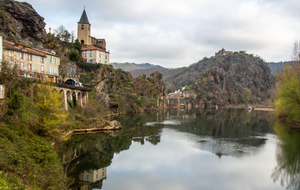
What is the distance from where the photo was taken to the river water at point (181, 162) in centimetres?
2080

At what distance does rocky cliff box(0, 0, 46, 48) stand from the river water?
30.3 meters

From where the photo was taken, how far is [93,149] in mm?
30422

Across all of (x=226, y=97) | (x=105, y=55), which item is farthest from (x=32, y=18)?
(x=226, y=97)

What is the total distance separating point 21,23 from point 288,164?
59629 millimetres

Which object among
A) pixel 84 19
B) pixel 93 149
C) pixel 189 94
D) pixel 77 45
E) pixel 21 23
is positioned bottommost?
pixel 93 149

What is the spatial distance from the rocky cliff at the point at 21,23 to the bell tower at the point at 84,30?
16.3 m

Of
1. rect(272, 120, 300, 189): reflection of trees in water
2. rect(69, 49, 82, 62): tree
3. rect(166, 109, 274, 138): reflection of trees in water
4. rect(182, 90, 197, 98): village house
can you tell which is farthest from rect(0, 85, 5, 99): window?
rect(182, 90, 197, 98): village house

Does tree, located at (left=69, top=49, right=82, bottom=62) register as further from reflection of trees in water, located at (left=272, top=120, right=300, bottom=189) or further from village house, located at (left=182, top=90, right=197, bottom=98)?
village house, located at (left=182, top=90, right=197, bottom=98)

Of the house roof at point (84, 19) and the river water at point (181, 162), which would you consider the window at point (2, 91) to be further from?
the house roof at point (84, 19)

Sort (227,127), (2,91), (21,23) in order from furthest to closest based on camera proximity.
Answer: (21,23), (227,127), (2,91)

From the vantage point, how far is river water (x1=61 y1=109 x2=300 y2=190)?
20.8m

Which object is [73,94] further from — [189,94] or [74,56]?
[189,94]

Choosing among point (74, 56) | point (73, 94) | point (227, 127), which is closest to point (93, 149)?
point (73, 94)

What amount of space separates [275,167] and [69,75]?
165 ft
